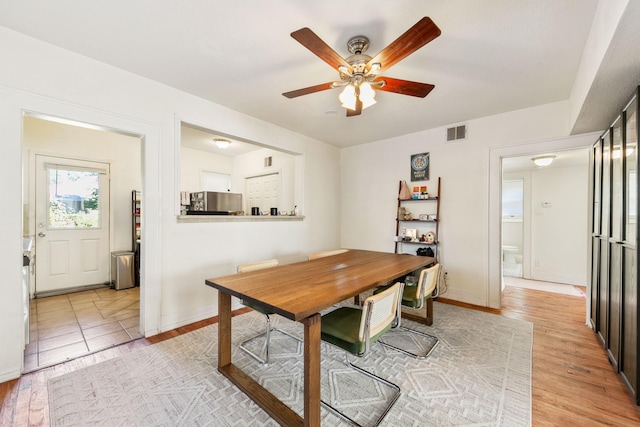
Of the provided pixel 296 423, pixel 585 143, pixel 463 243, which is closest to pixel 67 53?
pixel 296 423

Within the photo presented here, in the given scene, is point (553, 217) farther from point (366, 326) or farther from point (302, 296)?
point (302, 296)

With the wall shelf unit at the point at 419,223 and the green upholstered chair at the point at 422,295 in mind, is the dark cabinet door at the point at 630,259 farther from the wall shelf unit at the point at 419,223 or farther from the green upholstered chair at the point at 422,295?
the wall shelf unit at the point at 419,223

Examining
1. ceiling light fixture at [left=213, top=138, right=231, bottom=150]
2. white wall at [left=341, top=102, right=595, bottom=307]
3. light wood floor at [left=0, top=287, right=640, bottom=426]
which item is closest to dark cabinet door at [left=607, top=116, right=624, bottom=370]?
light wood floor at [left=0, top=287, right=640, bottom=426]

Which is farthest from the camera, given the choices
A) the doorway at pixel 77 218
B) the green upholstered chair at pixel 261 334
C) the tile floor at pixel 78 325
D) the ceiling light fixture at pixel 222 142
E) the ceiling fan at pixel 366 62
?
the ceiling light fixture at pixel 222 142

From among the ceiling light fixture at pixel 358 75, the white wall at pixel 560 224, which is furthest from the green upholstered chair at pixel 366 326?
the white wall at pixel 560 224

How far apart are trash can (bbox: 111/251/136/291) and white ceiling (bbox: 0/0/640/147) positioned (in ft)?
9.57

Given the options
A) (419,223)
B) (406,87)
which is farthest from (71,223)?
(419,223)

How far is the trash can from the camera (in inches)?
159

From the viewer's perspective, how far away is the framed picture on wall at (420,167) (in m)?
3.94

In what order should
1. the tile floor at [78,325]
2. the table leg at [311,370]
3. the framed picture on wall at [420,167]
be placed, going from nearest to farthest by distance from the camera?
the table leg at [311,370], the tile floor at [78,325], the framed picture on wall at [420,167]

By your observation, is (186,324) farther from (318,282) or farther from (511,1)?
(511,1)

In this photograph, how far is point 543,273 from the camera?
16.0 ft

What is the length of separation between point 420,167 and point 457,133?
0.66 m

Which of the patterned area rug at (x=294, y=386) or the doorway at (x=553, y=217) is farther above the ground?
the doorway at (x=553, y=217)
